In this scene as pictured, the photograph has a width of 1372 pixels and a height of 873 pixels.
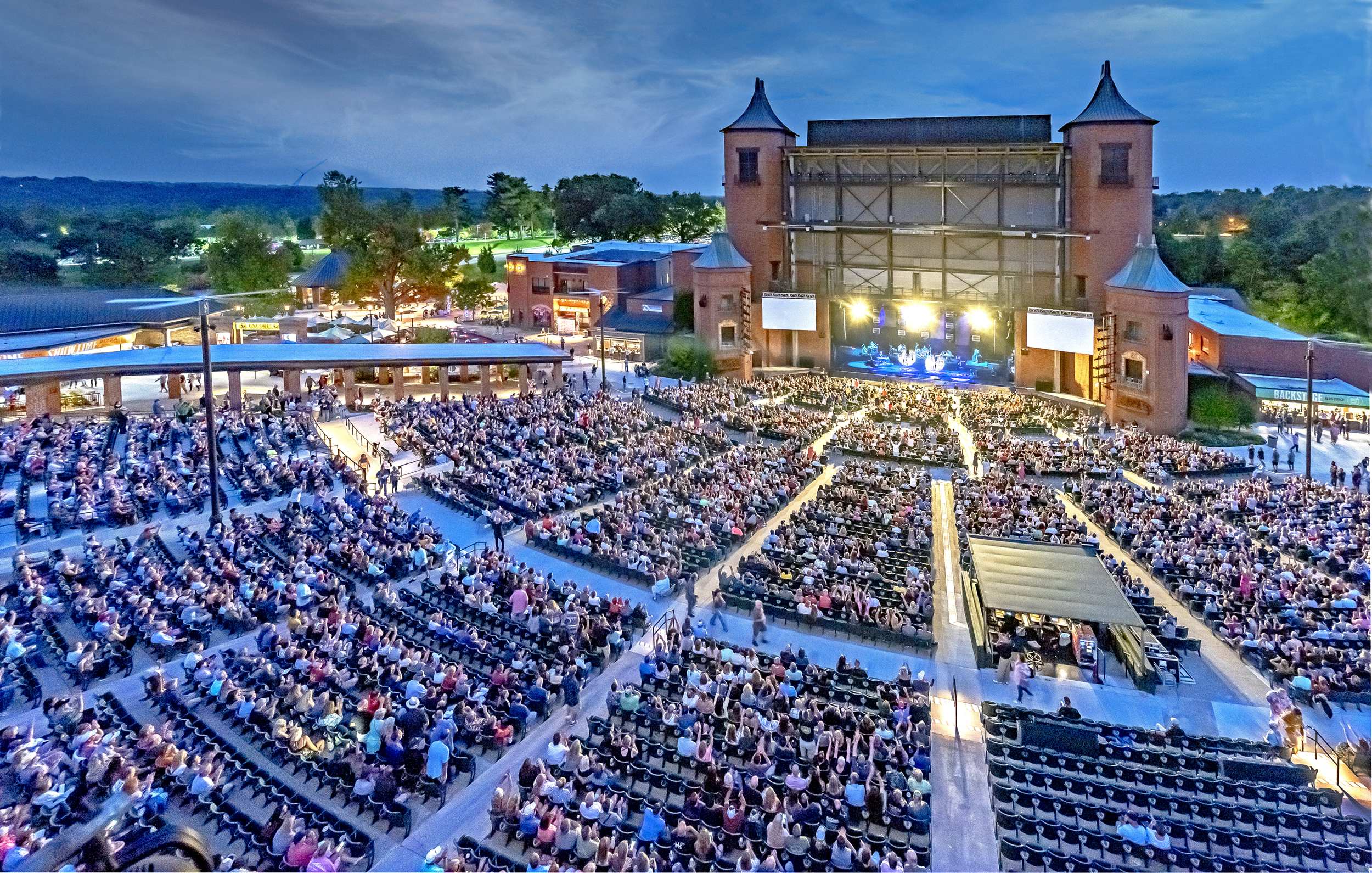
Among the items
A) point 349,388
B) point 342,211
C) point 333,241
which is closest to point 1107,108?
point 349,388

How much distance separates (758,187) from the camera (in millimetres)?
54344

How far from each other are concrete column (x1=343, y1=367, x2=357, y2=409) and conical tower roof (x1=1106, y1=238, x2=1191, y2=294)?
121 feet

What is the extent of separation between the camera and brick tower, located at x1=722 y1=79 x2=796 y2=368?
53688 millimetres

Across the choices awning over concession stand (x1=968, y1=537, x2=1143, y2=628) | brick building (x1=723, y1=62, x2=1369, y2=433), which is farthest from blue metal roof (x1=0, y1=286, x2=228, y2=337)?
awning over concession stand (x1=968, y1=537, x2=1143, y2=628)

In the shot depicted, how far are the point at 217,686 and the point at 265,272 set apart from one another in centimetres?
7777

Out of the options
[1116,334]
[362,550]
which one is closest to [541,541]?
[362,550]

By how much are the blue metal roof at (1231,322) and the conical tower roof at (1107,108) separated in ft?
34.7

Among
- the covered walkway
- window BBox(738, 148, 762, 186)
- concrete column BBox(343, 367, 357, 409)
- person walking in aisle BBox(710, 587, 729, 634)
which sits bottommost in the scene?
person walking in aisle BBox(710, 587, 729, 634)

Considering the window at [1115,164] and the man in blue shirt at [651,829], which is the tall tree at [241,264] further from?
the man in blue shirt at [651,829]

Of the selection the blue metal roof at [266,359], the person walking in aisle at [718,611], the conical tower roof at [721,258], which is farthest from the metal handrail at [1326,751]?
the conical tower roof at [721,258]

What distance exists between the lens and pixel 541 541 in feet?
77.7

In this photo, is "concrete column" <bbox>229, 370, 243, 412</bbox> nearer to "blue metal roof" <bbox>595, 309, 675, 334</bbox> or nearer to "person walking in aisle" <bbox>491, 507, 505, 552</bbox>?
"person walking in aisle" <bbox>491, 507, 505, 552</bbox>

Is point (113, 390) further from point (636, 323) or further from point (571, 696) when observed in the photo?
point (636, 323)

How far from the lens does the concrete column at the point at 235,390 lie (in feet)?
128
